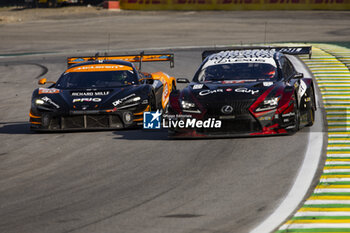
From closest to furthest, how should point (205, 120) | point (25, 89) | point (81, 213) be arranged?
point (81, 213) < point (205, 120) < point (25, 89)

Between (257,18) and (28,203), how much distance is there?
3482 centimetres

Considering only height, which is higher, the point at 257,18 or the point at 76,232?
the point at 76,232

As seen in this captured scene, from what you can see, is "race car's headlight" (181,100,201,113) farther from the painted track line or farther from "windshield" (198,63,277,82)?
the painted track line

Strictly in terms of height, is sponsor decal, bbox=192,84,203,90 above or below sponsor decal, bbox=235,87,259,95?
below

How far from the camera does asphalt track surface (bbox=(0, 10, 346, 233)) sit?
6816 mm

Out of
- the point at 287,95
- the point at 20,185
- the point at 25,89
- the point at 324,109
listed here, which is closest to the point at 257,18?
the point at 25,89

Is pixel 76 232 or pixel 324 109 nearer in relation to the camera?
pixel 76 232

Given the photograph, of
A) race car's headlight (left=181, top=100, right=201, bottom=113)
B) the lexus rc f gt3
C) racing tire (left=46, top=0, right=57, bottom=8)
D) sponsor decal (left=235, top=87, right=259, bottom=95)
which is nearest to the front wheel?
the lexus rc f gt3

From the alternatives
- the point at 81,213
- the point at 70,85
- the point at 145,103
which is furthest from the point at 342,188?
the point at 70,85

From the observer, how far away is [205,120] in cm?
1094

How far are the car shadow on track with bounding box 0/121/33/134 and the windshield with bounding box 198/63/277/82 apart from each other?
3.27m

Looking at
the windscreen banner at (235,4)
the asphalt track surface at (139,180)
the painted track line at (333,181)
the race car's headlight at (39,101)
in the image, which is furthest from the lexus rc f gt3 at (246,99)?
the windscreen banner at (235,4)

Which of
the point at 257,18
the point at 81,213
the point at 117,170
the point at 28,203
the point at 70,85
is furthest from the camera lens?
the point at 257,18

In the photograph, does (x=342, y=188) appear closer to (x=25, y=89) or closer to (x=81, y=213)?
(x=81, y=213)
